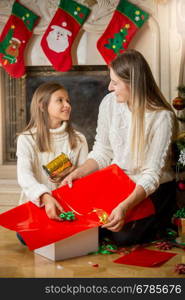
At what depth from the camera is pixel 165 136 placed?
1959 mm

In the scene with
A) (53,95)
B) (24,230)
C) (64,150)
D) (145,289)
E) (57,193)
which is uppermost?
(53,95)

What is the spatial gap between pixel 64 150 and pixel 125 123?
1.02 feet

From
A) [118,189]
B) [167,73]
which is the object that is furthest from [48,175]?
[167,73]

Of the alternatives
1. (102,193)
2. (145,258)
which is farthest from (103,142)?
(145,258)

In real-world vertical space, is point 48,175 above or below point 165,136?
below

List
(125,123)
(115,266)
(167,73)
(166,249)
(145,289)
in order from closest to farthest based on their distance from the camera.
→ (145,289) < (115,266) < (166,249) < (125,123) < (167,73)

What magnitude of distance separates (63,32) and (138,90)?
31.0 inches

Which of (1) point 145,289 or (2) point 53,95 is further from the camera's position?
(2) point 53,95

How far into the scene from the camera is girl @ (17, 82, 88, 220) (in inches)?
82.2

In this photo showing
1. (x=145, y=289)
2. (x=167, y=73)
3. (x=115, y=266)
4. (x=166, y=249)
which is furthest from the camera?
(x=167, y=73)

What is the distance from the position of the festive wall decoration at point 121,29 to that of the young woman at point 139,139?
53 cm

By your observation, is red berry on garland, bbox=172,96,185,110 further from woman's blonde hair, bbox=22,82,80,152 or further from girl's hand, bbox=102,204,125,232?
girl's hand, bbox=102,204,125,232

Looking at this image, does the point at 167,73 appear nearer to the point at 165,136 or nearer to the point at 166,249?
the point at 165,136

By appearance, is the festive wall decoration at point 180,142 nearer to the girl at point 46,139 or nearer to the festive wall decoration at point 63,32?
the girl at point 46,139
